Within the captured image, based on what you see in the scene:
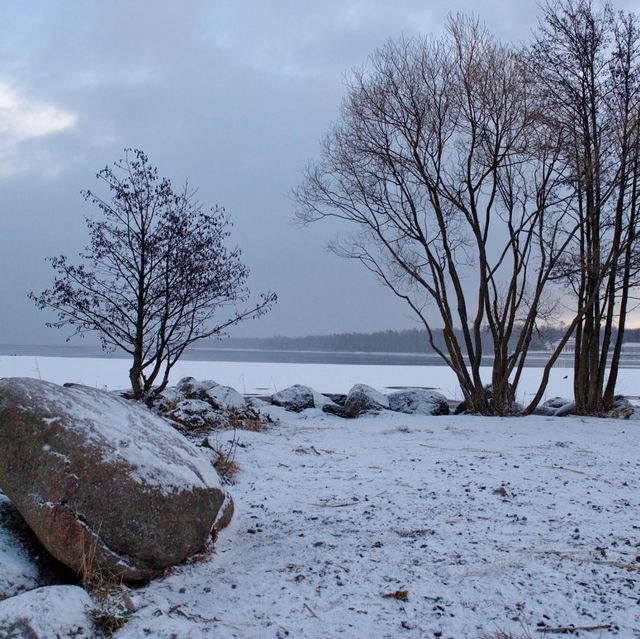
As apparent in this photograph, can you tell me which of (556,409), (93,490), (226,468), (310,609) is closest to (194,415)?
(226,468)

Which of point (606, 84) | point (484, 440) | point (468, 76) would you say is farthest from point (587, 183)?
point (484, 440)

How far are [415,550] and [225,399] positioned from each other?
6765 millimetres

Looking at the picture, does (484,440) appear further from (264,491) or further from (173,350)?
(173,350)

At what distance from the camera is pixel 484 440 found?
6957 millimetres

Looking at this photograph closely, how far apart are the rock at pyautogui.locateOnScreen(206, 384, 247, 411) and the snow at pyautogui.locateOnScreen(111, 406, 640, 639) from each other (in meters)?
3.07

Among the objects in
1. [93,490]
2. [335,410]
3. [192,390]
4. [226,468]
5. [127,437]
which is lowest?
[335,410]

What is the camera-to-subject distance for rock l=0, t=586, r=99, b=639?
7.78 ft

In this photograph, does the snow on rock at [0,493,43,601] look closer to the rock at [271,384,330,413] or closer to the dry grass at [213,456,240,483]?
the dry grass at [213,456,240,483]

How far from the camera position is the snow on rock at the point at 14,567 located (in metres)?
2.90

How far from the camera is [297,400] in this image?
11422mm

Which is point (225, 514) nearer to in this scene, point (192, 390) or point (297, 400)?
point (192, 390)

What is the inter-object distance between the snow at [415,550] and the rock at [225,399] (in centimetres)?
307

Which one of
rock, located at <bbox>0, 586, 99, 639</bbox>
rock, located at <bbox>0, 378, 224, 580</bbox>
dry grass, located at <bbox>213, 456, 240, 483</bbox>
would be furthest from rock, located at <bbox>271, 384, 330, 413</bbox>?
rock, located at <bbox>0, 586, 99, 639</bbox>

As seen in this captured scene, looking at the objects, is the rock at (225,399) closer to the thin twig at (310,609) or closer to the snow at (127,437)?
the snow at (127,437)
